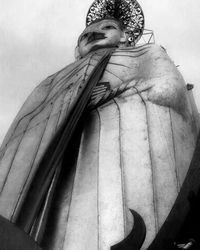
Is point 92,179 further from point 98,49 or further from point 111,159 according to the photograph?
point 98,49

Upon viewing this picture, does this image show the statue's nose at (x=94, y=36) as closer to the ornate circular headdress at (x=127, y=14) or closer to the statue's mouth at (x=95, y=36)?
the statue's mouth at (x=95, y=36)

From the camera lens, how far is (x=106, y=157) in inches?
141

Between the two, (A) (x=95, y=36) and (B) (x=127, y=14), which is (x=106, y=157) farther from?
(B) (x=127, y=14)

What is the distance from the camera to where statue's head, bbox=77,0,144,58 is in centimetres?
491

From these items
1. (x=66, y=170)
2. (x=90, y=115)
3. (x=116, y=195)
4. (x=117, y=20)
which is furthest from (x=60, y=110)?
(x=117, y=20)

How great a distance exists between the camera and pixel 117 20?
203 inches

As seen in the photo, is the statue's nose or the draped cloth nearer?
the draped cloth

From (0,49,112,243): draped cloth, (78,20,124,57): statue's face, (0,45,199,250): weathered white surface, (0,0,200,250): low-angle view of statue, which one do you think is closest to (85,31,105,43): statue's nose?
(78,20,124,57): statue's face

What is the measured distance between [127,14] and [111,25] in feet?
1.52

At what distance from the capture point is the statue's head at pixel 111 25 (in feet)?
16.1

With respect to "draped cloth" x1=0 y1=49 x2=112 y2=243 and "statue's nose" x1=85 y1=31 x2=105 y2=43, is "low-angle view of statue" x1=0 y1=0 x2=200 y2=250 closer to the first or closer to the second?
"draped cloth" x1=0 y1=49 x2=112 y2=243

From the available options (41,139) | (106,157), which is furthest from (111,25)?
(106,157)

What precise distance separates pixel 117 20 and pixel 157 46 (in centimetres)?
83

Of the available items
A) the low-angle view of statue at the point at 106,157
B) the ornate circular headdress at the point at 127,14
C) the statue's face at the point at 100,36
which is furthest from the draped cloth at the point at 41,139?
the ornate circular headdress at the point at 127,14
